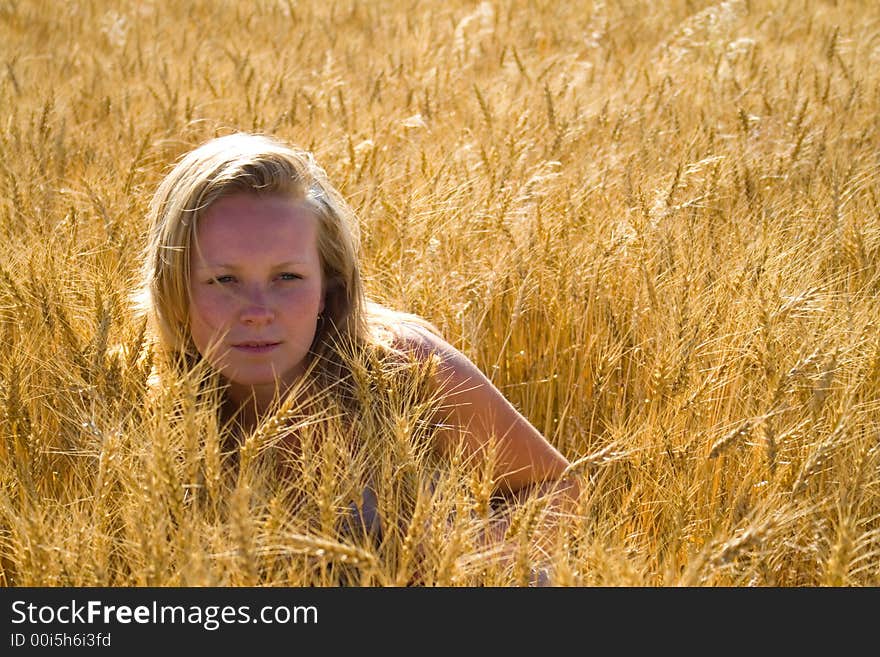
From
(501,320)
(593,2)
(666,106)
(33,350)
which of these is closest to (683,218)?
(501,320)

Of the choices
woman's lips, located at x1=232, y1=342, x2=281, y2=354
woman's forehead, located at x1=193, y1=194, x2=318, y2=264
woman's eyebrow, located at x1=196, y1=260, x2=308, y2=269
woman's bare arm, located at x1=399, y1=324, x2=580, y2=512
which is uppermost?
woman's forehead, located at x1=193, y1=194, x2=318, y2=264

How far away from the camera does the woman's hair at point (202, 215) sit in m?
1.89

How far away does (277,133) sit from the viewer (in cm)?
367

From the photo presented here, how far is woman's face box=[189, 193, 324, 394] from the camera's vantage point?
1.79 m

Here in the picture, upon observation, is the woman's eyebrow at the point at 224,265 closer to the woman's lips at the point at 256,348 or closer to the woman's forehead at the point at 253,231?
the woman's forehead at the point at 253,231

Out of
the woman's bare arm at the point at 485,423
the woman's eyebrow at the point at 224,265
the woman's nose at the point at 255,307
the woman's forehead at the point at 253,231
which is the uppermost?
the woman's forehead at the point at 253,231

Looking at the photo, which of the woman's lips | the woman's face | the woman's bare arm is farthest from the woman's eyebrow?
the woman's bare arm

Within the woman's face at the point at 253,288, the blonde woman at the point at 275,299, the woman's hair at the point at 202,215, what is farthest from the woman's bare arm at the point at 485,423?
the woman's face at the point at 253,288

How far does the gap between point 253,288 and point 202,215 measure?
0.65 feet

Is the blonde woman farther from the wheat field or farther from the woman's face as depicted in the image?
the wheat field

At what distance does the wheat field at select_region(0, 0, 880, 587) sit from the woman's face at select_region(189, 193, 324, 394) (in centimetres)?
14

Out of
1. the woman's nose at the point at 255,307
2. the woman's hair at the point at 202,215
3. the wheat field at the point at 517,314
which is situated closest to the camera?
the wheat field at the point at 517,314

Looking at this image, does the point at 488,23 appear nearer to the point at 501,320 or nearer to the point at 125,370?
the point at 501,320
